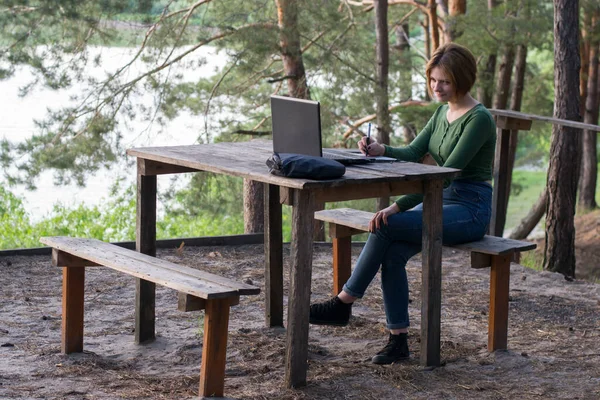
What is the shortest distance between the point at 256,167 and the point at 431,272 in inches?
34.8

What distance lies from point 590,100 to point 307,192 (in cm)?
1113

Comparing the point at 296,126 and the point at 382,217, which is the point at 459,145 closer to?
the point at 382,217

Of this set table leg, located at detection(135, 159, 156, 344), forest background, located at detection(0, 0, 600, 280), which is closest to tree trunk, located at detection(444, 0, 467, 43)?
forest background, located at detection(0, 0, 600, 280)

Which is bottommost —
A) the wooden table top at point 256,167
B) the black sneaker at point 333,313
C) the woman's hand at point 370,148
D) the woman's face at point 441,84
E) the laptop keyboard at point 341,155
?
the black sneaker at point 333,313

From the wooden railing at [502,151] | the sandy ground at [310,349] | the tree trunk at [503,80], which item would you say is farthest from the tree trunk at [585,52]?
the sandy ground at [310,349]

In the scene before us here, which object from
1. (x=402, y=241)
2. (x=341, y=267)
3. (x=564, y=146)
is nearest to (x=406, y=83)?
(x=564, y=146)

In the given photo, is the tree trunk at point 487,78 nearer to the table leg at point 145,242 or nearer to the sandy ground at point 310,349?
the sandy ground at point 310,349

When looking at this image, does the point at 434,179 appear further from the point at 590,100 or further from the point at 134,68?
the point at 590,100

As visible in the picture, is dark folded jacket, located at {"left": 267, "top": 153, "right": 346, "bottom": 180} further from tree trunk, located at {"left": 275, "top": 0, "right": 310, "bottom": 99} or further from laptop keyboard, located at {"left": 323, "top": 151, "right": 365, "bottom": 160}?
tree trunk, located at {"left": 275, "top": 0, "right": 310, "bottom": 99}

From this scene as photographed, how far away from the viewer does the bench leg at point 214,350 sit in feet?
11.5

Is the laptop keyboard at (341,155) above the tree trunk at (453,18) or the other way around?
the other way around

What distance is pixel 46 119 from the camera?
9.93 m

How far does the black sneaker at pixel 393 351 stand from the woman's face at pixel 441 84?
3.56 feet

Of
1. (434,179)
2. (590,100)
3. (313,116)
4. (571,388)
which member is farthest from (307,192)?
(590,100)
